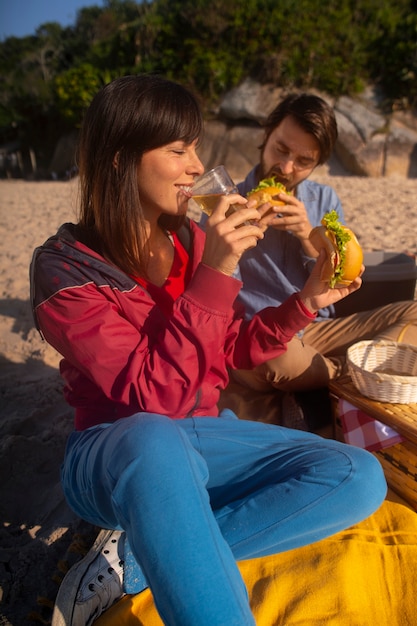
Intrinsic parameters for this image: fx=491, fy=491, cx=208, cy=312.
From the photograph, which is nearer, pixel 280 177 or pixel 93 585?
pixel 93 585

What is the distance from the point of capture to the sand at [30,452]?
6.64 feet

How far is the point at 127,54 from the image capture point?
16.6 m

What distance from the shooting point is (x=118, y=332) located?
1760mm

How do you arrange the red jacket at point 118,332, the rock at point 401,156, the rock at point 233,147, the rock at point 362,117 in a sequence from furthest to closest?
the rock at point 233,147
the rock at point 362,117
the rock at point 401,156
the red jacket at point 118,332

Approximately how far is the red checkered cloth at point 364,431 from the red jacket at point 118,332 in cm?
92

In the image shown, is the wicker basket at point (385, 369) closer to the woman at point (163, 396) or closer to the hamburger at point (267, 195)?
the woman at point (163, 396)

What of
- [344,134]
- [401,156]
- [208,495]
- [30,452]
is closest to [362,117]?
[344,134]

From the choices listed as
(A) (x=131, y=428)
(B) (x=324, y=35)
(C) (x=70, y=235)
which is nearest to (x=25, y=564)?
(A) (x=131, y=428)

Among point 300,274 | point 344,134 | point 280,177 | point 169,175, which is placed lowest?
point 344,134

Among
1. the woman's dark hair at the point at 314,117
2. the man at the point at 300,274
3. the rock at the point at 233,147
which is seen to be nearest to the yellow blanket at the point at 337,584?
the man at the point at 300,274

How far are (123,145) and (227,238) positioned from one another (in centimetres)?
57

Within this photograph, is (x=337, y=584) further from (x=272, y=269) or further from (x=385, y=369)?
(x=272, y=269)

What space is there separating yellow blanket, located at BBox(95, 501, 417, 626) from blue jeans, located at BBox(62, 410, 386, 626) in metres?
0.26

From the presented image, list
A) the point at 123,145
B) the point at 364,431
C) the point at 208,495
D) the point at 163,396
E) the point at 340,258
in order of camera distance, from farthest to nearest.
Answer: the point at 364,431
the point at 340,258
the point at 123,145
the point at 163,396
the point at 208,495
